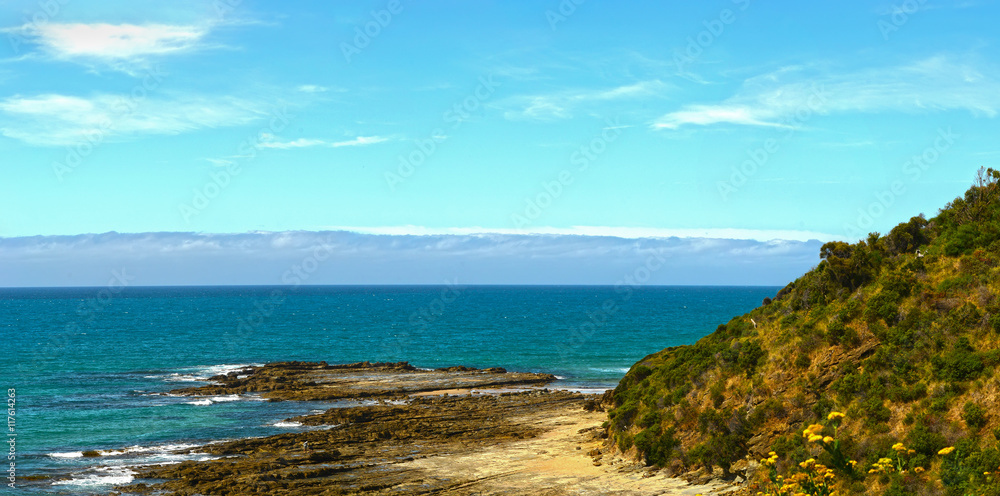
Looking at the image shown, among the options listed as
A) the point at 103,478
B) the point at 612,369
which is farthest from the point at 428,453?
the point at 612,369

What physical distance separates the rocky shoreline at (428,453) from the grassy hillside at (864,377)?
263 cm

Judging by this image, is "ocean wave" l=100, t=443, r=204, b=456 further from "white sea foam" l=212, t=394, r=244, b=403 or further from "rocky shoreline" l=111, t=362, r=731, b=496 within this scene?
"white sea foam" l=212, t=394, r=244, b=403

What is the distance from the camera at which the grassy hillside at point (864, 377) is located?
2403cm

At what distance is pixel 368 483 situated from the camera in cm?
3189

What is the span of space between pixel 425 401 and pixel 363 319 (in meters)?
120

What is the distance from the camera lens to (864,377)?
1112 inches

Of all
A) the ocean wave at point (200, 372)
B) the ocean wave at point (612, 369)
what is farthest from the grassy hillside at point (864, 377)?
the ocean wave at point (200, 372)

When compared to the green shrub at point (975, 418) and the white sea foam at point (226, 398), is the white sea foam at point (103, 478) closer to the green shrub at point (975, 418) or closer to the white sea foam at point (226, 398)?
the white sea foam at point (226, 398)

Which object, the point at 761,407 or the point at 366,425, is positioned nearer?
the point at 761,407

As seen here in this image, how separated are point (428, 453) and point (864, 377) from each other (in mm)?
19225

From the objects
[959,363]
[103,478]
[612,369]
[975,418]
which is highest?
[959,363]

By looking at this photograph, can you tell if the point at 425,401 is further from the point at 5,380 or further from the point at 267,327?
the point at 267,327

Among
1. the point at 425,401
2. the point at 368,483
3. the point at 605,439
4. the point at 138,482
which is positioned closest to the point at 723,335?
the point at 605,439

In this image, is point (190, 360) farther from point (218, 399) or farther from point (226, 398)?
point (218, 399)
